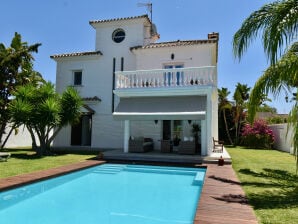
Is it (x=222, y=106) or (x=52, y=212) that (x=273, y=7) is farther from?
(x=222, y=106)

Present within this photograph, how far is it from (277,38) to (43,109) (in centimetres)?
2093

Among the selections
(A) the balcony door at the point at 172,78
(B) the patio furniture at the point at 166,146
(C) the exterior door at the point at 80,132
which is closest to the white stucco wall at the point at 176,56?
(A) the balcony door at the point at 172,78

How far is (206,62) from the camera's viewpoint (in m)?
29.3

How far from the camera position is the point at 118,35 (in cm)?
3431

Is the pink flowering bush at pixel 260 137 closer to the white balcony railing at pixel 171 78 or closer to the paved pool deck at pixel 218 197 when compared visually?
the white balcony railing at pixel 171 78

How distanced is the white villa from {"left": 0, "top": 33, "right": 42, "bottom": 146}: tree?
3.51 m

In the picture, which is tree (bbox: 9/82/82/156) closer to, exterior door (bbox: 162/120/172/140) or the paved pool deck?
the paved pool deck

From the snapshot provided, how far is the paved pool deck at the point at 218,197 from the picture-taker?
8.09 m

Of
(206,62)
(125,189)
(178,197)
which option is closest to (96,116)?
(206,62)

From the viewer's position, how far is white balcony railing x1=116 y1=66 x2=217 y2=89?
955 inches

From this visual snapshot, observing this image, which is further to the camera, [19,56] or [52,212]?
[19,56]

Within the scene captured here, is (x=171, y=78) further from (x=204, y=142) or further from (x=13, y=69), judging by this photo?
(x=13, y=69)

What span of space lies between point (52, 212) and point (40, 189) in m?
3.46

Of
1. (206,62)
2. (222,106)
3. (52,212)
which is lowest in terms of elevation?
(52,212)
